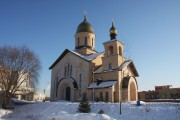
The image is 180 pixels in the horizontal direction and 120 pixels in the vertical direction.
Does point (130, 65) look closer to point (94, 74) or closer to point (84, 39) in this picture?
point (94, 74)

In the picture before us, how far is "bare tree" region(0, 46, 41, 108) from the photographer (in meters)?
30.7

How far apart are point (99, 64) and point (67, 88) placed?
277 inches

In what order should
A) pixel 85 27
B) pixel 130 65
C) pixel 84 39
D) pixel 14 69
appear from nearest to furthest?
1. pixel 14 69
2. pixel 130 65
3. pixel 84 39
4. pixel 85 27

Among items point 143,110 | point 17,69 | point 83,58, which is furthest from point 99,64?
point 143,110

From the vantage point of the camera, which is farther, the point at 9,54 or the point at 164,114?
the point at 9,54

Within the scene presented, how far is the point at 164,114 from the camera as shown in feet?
67.8

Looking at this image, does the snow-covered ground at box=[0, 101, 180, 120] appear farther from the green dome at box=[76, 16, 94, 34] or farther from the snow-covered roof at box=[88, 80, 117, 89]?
the green dome at box=[76, 16, 94, 34]

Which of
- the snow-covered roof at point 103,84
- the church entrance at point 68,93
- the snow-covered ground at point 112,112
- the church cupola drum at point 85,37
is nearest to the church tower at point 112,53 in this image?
the snow-covered roof at point 103,84

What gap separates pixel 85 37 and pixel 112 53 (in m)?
8.65

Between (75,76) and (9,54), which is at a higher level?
(9,54)

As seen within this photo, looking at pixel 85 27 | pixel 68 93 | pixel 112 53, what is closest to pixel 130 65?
pixel 112 53

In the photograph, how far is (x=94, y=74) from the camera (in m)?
36.8

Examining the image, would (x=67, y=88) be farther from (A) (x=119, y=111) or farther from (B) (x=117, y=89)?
(A) (x=119, y=111)

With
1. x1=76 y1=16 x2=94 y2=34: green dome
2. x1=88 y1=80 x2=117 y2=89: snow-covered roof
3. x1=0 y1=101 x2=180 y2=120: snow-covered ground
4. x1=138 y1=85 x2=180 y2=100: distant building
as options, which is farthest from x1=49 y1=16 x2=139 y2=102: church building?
x1=138 y1=85 x2=180 y2=100: distant building
